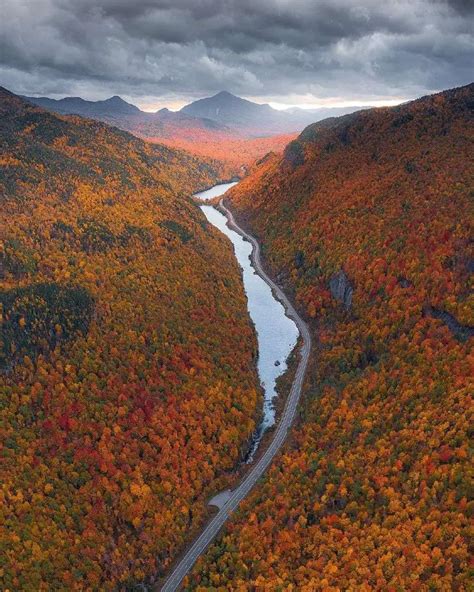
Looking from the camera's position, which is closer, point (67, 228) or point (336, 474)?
point (336, 474)

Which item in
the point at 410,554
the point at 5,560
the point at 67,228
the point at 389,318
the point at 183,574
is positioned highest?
the point at 67,228

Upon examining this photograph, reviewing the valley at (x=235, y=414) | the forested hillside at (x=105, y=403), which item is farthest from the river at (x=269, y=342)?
the forested hillside at (x=105, y=403)

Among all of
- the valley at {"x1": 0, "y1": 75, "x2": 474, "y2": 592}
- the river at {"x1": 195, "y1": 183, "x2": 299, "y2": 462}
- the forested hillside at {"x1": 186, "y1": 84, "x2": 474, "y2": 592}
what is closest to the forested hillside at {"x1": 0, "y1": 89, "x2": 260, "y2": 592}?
the valley at {"x1": 0, "y1": 75, "x2": 474, "y2": 592}

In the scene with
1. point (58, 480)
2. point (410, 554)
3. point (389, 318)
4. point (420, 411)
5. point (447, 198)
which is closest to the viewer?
point (410, 554)

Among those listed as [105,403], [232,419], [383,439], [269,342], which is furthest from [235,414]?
[269,342]

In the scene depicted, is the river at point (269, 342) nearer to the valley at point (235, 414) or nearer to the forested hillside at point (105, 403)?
the valley at point (235, 414)

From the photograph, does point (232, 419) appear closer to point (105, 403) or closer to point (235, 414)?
point (235, 414)

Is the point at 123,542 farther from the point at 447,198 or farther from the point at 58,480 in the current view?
the point at 447,198

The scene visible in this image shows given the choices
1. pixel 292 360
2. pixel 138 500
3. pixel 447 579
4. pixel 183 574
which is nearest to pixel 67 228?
pixel 292 360
